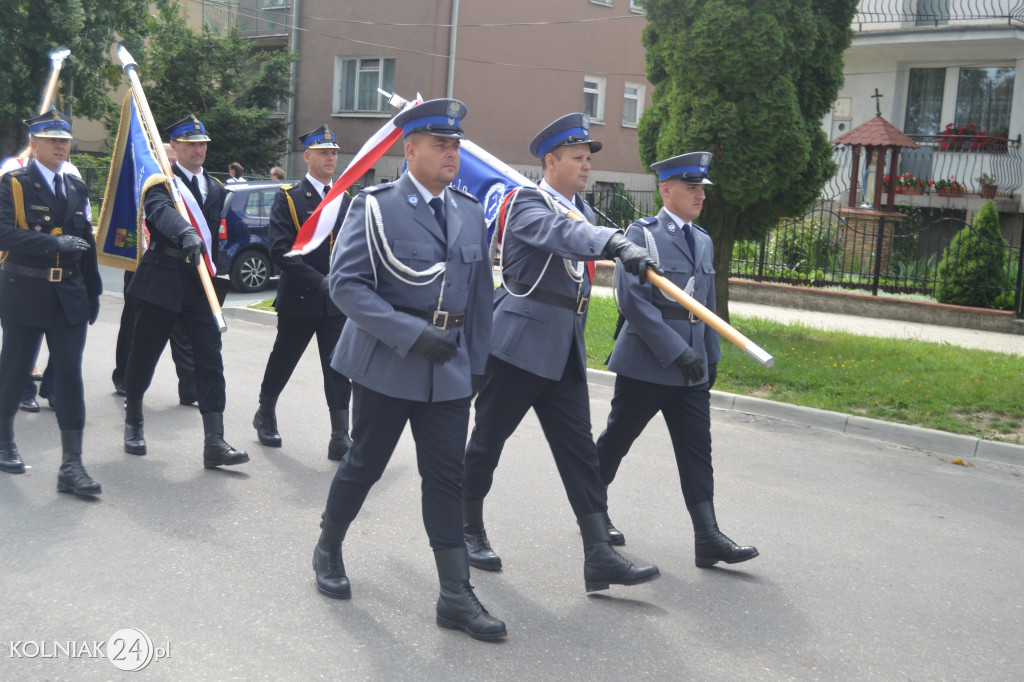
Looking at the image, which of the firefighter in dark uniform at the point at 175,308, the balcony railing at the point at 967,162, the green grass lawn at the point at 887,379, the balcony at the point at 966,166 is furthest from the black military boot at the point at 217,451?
the balcony at the point at 966,166

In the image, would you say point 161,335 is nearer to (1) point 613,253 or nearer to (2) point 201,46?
(1) point 613,253

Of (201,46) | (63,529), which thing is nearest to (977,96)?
(201,46)

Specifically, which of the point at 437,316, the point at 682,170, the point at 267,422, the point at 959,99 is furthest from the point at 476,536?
the point at 959,99

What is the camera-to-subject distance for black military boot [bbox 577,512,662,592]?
452 cm

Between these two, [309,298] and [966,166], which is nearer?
[309,298]

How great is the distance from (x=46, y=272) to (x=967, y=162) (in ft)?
63.0

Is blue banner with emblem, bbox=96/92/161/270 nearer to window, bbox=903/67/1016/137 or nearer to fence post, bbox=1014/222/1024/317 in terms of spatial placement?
fence post, bbox=1014/222/1024/317

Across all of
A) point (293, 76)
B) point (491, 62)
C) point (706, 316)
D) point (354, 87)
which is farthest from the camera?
point (293, 76)

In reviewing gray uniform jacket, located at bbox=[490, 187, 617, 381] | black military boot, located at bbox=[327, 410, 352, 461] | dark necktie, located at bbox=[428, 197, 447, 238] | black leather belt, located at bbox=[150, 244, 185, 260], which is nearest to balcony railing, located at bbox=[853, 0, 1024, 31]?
black military boot, located at bbox=[327, 410, 352, 461]

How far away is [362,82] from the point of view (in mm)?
27062

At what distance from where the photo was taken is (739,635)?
4.26 meters

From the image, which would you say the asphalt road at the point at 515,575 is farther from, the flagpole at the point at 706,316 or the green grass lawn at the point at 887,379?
the green grass lawn at the point at 887,379

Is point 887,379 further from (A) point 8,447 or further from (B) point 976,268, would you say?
(A) point 8,447

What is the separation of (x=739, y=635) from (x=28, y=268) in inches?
165
